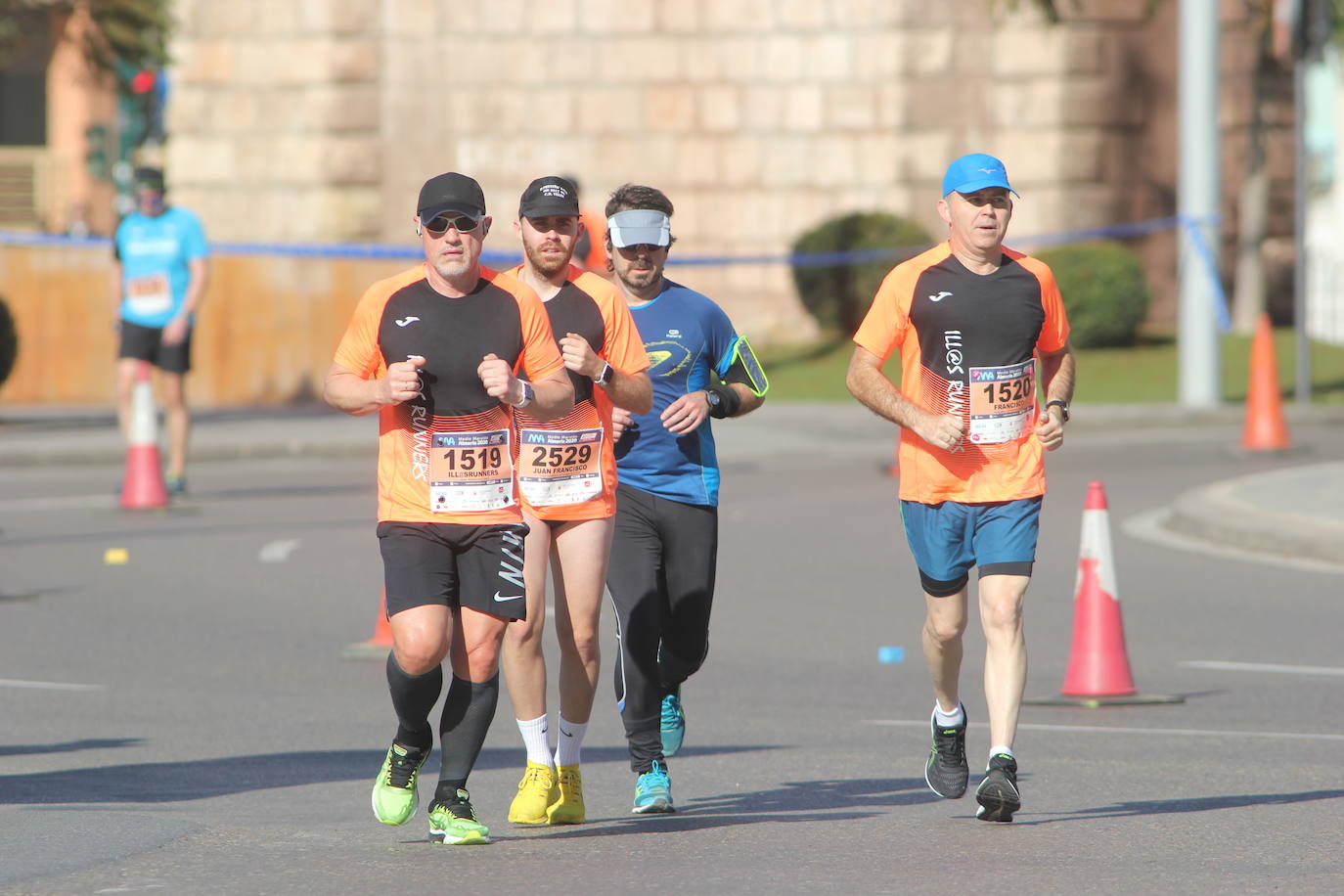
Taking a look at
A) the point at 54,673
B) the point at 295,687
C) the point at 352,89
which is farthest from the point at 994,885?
the point at 352,89

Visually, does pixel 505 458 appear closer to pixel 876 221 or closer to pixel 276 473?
pixel 276 473

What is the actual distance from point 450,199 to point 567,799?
5.82ft

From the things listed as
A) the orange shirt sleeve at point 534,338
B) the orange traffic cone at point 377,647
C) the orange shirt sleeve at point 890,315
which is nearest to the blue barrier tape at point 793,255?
the orange traffic cone at point 377,647

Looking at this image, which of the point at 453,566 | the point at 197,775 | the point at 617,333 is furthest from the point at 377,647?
the point at 453,566

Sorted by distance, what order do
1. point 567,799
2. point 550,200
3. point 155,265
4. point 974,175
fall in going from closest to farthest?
point 567,799 < point 550,200 < point 974,175 < point 155,265

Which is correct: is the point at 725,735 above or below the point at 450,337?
below

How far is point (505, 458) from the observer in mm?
6523

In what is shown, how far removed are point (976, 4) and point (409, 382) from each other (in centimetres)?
2297

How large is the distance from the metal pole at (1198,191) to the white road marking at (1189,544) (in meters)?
7.05

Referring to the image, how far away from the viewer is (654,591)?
7.44 m

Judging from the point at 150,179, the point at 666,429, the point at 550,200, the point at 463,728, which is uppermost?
the point at 150,179

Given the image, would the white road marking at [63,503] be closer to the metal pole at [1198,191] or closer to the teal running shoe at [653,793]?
the teal running shoe at [653,793]

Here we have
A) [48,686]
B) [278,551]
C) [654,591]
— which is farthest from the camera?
[278,551]

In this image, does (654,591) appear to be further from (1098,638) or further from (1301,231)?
(1301,231)
